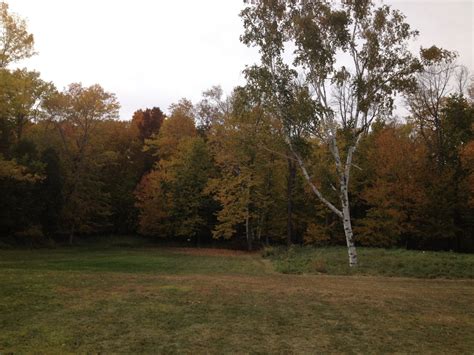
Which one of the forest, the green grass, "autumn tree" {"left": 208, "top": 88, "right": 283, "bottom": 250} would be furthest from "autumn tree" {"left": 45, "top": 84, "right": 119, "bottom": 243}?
the green grass

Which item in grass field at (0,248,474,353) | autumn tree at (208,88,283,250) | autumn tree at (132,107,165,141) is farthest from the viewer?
autumn tree at (132,107,165,141)

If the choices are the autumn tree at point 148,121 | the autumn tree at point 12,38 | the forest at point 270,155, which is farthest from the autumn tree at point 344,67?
the autumn tree at point 148,121

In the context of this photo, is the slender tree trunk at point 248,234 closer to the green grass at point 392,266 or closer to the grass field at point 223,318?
the green grass at point 392,266

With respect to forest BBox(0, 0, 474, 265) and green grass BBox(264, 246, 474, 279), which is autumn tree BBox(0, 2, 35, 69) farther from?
green grass BBox(264, 246, 474, 279)

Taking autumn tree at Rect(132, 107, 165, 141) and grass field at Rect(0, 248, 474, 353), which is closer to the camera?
grass field at Rect(0, 248, 474, 353)

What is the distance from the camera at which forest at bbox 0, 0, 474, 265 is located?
21.9m

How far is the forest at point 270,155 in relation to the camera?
21906 millimetres

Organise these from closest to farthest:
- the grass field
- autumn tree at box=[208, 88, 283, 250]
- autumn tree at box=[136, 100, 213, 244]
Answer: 1. the grass field
2. autumn tree at box=[208, 88, 283, 250]
3. autumn tree at box=[136, 100, 213, 244]

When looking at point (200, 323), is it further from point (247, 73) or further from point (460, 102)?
point (460, 102)

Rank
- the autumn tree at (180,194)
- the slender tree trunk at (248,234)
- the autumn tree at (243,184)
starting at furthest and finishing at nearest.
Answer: the autumn tree at (180,194)
the slender tree trunk at (248,234)
the autumn tree at (243,184)

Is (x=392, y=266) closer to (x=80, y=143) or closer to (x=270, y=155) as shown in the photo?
(x=270, y=155)

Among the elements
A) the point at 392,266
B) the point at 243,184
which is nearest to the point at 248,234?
the point at 243,184

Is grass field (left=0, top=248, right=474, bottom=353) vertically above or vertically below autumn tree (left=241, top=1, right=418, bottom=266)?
below

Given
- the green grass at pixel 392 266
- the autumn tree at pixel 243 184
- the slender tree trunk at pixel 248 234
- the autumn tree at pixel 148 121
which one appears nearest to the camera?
the green grass at pixel 392 266
